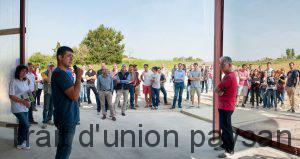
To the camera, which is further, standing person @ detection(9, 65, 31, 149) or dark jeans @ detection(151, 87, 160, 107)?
dark jeans @ detection(151, 87, 160, 107)

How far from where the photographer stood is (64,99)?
12.6 feet

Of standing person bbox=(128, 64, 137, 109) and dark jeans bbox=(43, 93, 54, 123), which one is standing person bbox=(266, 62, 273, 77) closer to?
standing person bbox=(128, 64, 137, 109)

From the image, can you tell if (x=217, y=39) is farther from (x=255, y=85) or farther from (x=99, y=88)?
(x=255, y=85)

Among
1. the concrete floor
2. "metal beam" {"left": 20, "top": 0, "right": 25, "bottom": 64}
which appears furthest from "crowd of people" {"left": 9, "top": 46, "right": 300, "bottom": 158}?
"metal beam" {"left": 20, "top": 0, "right": 25, "bottom": 64}

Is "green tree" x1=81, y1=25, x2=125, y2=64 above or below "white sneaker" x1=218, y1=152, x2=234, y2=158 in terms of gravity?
above

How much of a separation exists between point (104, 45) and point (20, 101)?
52.5m

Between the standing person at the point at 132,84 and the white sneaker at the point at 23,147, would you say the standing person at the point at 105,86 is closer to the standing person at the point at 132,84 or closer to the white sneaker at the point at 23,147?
the standing person at the point at 132,84

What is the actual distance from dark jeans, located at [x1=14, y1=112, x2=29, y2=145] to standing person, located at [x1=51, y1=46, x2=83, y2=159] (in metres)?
2.60

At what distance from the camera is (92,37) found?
5681cm

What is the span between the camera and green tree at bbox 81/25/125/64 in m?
55.6

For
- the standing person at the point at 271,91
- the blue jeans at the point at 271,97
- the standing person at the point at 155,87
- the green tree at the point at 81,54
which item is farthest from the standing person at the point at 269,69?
the green tree at the point at 81,54

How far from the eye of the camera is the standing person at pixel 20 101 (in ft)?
20.0

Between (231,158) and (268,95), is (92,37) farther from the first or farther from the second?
(231,158)

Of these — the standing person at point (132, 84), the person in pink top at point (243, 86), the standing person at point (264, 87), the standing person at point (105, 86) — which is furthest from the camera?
the standing person at point (132, 84)
